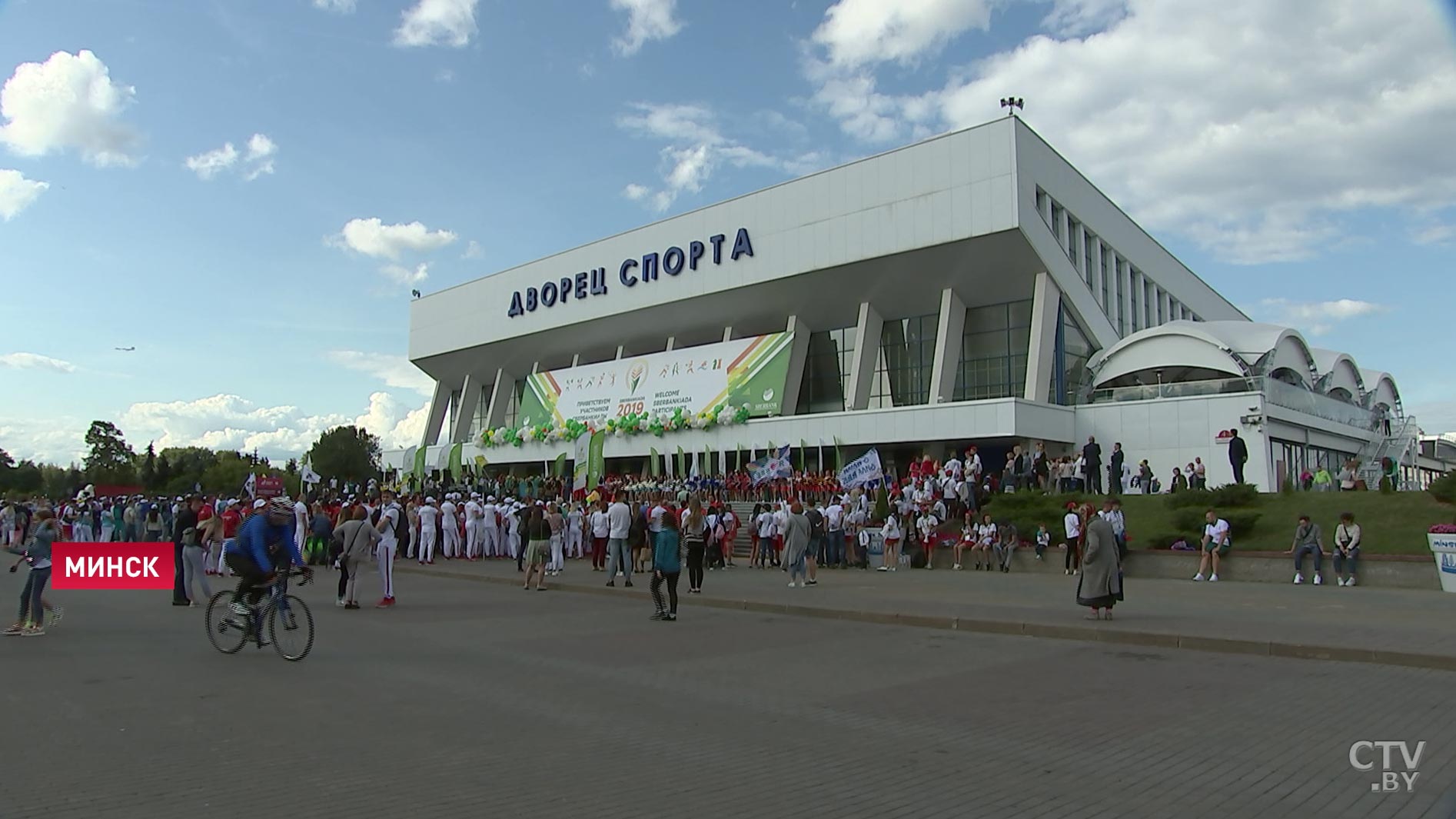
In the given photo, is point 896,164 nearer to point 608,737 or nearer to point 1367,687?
point 1367,687

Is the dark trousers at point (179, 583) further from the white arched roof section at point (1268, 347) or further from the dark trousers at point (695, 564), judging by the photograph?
the white arched roof section at point (1268, 347)

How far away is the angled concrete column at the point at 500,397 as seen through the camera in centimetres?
6525

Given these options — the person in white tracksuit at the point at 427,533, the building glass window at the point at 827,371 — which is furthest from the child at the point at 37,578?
the building glass window at the point at 827,371

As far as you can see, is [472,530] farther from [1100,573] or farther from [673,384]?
[673,384]

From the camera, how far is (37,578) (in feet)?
39.7

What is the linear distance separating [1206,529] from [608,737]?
1766 centimetres

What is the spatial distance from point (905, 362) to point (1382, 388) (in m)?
28.1

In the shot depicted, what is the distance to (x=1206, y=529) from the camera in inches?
817

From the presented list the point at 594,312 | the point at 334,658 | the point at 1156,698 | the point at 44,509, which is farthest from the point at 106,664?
the point at 594,312

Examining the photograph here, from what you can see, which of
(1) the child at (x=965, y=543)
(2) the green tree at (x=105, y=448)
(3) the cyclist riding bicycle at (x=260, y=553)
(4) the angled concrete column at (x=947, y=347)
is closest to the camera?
(3) the cyclist riding bicycle at (x=260, y=553)

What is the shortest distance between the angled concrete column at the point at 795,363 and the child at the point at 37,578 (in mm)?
33371

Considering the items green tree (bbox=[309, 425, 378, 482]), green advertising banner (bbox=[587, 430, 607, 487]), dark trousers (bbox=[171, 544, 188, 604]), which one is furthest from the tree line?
dark trousers (bbox=[171, 544, 188, 604])

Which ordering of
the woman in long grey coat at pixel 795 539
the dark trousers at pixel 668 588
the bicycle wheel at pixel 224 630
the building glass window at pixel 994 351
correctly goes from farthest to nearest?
the building glass window at pixel 994 351, the woman in long grey coat at pixel 795 539, the dark trousers at pixel 668 588, the bicycle wheel at pixel 224 630

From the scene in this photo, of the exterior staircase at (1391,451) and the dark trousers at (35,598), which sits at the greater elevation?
the exterior staircase at (1391,451)
